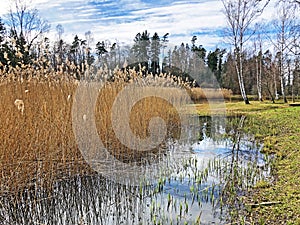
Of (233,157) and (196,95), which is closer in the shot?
(233,157)

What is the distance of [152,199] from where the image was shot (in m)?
2.74

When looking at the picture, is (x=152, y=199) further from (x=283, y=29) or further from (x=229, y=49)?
(x=229, y=49)

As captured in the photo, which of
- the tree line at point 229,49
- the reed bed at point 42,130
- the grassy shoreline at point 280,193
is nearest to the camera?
the grassy shoreline at point 280,193

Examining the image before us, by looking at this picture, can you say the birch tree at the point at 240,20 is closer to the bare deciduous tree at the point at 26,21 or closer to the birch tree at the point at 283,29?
the birch tree at the point at 283,29

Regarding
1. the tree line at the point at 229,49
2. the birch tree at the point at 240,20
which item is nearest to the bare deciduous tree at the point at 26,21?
the tree line at the point at 229,49

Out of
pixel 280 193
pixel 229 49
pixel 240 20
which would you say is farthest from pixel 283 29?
pixel 280 193

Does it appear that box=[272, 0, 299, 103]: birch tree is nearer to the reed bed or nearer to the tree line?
the tree line

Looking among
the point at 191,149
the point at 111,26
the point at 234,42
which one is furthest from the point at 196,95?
the point at 191,149

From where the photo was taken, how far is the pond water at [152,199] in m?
2.36

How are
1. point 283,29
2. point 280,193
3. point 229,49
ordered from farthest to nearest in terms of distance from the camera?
point 229,49
point 283,29
point 280,193

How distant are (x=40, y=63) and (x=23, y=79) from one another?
0.64 meters

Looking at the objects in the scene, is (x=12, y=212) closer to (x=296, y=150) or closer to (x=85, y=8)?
(x=296, y=150)

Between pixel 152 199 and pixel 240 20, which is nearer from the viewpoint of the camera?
pixel 152 199

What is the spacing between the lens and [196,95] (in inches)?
496
